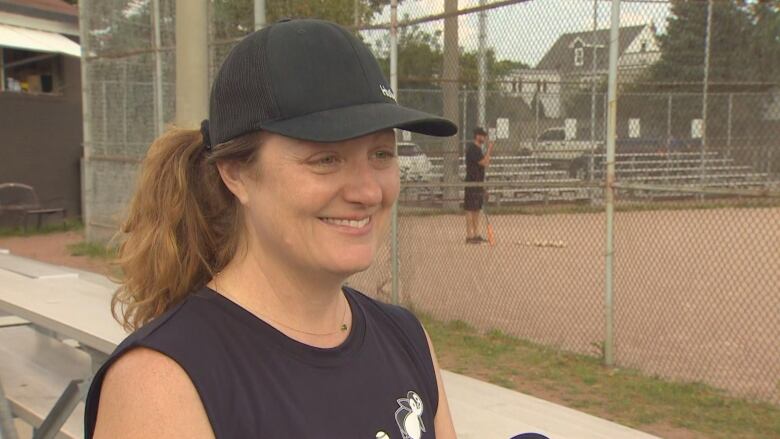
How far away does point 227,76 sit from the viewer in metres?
1.42

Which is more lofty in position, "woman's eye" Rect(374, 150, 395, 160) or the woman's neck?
"woman's eye" Rect(374, 150, 395, 160)

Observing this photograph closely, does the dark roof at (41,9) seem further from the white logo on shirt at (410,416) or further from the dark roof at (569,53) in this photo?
the white logo on shirt at (410,416)

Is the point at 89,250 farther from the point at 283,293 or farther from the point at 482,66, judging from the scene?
the point at 283,293

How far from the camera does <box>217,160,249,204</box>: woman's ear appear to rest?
4.74ft

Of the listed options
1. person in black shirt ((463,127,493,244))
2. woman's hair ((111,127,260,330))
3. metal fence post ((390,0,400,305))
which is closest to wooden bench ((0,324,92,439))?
woman's hair ((111,127,260,330))

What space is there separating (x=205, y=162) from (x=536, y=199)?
7.85 metres

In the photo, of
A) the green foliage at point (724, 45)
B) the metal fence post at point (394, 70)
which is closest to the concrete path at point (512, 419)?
the metal fence post at point (394, 70)

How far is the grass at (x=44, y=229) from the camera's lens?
1464 cm

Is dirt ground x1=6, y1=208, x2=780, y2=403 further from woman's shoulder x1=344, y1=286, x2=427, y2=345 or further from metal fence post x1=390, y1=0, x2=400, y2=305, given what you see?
woman's shoulder x1=344, y1=286, x2=427, y2=345

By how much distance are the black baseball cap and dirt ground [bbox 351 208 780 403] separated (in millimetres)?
4586

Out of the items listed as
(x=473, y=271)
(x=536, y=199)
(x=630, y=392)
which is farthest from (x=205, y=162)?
(x=536, y=199)

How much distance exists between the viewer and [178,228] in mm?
1607

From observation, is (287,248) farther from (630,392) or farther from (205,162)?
(630,392)

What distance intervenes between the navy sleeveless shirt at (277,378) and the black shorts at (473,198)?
5.63 m
